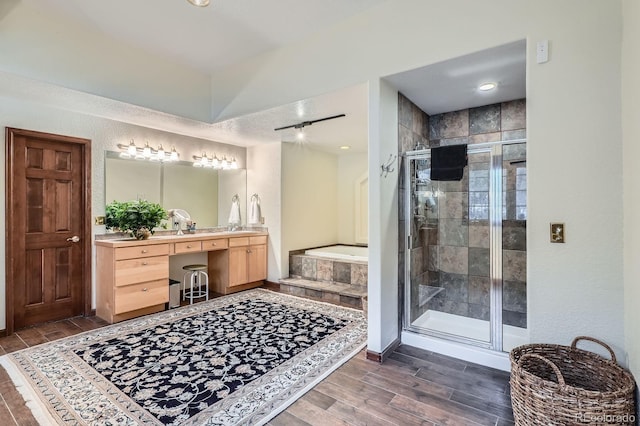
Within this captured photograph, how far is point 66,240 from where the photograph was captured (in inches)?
145

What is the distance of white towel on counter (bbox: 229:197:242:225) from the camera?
536cm

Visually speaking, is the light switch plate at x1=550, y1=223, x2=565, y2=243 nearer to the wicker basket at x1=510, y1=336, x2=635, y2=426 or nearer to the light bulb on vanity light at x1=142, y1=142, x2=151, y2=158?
the wicker basket at x1=510, y1=336, x2=635, y2=426

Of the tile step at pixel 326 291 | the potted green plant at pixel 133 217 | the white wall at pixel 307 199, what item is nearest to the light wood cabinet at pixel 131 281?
the potted green plant at pixel 133 217

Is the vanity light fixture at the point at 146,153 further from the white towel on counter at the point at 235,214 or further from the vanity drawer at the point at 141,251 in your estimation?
the vanity drawer at the point at 141,251

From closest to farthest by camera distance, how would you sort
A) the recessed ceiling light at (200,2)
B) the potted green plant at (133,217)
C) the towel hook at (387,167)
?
1. the recessed ceiling light at (200,2)
2. the towel hook at (387,167)
3. the potted green plant at (133,217)

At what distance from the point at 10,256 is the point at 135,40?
8.31 ft

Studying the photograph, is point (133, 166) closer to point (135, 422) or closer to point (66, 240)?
point (66, 240)

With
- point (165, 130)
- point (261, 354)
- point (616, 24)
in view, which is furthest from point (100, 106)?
point (616, 24)

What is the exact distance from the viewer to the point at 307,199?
222 inches

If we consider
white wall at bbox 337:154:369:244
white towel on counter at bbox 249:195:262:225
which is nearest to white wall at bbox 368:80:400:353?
white towel on counter at bbox 249:195:262:225

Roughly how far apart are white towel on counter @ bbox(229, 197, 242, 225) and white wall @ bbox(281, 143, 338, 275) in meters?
0.83

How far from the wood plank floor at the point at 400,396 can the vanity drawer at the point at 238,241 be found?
8.33 ft

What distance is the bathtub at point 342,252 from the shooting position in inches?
193

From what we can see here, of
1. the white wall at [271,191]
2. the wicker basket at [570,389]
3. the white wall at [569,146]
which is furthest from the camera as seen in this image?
the white wall at [271,191]
